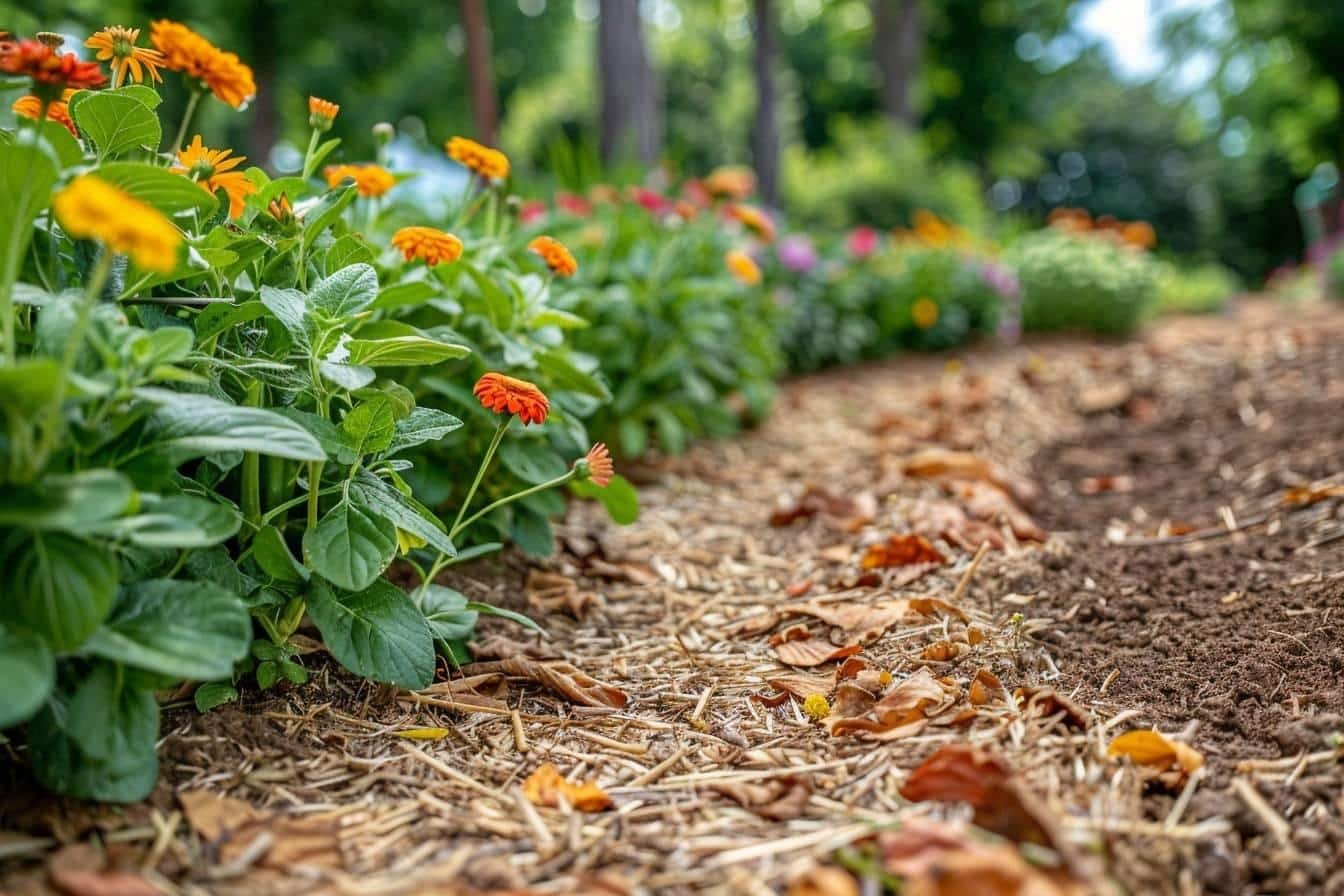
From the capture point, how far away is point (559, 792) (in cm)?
133

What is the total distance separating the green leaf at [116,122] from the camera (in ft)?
4.55

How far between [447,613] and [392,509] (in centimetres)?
34

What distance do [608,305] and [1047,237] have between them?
4.59 m

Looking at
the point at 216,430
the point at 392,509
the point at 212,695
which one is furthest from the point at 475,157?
the point at 212,695

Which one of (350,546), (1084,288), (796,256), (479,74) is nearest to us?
(350,546)

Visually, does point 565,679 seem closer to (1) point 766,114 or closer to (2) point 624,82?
(2) point 624,82

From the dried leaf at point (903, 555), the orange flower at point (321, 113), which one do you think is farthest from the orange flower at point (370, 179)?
the dried leaf at point (903, 555)

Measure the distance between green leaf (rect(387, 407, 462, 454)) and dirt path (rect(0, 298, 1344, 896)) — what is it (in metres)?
0.41

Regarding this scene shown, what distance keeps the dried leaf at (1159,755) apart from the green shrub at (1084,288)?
4.83m

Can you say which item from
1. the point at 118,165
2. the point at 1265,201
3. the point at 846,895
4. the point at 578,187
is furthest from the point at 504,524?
the point at 1265,201

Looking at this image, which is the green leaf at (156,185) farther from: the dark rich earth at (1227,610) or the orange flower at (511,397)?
the dark rich earth at (1227,610)

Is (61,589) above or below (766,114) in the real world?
below

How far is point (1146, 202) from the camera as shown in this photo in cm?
1839

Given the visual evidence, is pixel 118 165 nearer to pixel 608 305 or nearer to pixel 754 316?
pixel 608 305
